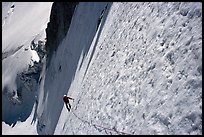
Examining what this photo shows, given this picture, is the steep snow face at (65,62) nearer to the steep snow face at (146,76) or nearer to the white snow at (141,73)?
the white snow at (141,73)

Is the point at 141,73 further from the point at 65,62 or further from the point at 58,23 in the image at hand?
the point at 58,23

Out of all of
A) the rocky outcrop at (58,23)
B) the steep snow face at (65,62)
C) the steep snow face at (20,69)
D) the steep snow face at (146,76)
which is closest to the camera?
the steep snow face at (146,76)

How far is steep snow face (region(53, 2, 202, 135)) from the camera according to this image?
1199 cm

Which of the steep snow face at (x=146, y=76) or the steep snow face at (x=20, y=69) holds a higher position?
the steep snow face at (x=146, y=76)

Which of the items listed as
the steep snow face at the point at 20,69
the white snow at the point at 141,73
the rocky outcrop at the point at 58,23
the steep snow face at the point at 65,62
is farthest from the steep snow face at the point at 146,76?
the steep snow face at the point at 20,69

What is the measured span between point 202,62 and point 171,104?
5.40 feet

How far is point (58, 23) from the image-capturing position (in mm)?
38594

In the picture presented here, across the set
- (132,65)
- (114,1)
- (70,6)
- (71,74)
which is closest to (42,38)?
(70,6)

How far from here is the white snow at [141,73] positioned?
39.5 ft

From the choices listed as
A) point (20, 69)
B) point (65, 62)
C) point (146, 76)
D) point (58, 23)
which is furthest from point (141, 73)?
point (20, 69)

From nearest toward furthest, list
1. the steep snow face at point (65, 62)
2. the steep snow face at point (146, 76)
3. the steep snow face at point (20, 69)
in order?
the steep snow face at point (146, 76)
the steep snow face at point (65, 62)
the steep snow face at point (20, 69)

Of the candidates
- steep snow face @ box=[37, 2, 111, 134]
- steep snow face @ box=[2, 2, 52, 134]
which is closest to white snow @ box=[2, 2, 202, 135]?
steep snow face @ box=[37, 2, 111, 134]

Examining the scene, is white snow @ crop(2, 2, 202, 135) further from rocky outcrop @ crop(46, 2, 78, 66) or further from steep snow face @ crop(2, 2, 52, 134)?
steep snow face @ crop(2, 2, 52, 134)

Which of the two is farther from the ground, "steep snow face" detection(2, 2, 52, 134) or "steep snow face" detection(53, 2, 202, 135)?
"steep snow face" detection(53, 2, 202, 135)
